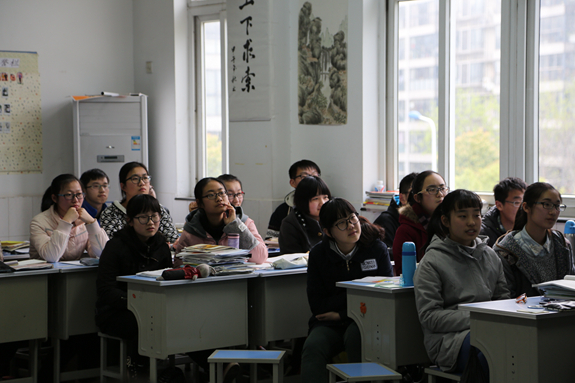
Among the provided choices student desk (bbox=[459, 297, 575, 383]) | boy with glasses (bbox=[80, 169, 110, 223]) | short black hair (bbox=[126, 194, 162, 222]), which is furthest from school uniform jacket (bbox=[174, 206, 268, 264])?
student desk (bbox=[459, 297, 575, 383])

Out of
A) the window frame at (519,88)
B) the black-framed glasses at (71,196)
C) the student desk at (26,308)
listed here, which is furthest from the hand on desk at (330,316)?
the window frame at (519,88)

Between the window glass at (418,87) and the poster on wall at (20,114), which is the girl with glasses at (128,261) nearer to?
the window glass at (418,87)

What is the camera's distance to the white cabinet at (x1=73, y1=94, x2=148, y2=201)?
23.0 ft

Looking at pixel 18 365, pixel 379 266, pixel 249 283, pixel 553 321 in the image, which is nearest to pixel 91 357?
pixel 18 365

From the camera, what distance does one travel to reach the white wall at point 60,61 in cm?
682

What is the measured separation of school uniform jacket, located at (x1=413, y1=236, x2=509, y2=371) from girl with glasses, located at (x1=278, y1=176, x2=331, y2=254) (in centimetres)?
145

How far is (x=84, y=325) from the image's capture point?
397 centimetres

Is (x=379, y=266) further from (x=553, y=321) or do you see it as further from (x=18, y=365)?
(x=18, y=365)

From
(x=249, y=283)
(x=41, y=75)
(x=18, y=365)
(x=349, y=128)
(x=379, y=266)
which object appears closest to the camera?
(x=379, y=266)

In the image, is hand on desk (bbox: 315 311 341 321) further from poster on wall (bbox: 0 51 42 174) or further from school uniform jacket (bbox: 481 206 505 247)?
poster on wall (bbox: 0 51 42 174)

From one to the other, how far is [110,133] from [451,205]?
481 centimetres

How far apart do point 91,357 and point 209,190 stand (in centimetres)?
127

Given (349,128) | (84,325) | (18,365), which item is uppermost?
(349,128)

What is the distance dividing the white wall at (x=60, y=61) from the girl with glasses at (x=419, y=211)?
4.42m
